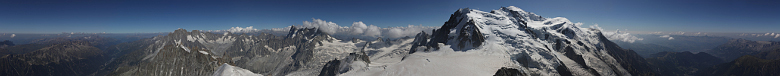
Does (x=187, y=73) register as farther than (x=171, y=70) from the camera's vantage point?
No

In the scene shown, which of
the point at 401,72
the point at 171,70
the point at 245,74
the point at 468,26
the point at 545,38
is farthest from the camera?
the point at 545,38

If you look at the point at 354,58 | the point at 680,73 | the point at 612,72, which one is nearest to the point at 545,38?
the point at 612,72

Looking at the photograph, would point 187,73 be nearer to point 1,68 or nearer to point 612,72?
point 612,72

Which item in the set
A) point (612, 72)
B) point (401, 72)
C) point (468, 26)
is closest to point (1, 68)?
point (401, 72)

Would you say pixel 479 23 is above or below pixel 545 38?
above

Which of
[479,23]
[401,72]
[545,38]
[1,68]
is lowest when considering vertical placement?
[1,68]

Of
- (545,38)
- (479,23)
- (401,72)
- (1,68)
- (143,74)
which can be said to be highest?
(479,23)

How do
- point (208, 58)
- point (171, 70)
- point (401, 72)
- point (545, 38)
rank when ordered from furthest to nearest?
1. point (545, 38)
2. point (171, 70)
3. point (208, 58)
4. point (401, 72)

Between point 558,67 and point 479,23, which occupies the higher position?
point 479,23

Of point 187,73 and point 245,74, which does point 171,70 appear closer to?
point 187,73
